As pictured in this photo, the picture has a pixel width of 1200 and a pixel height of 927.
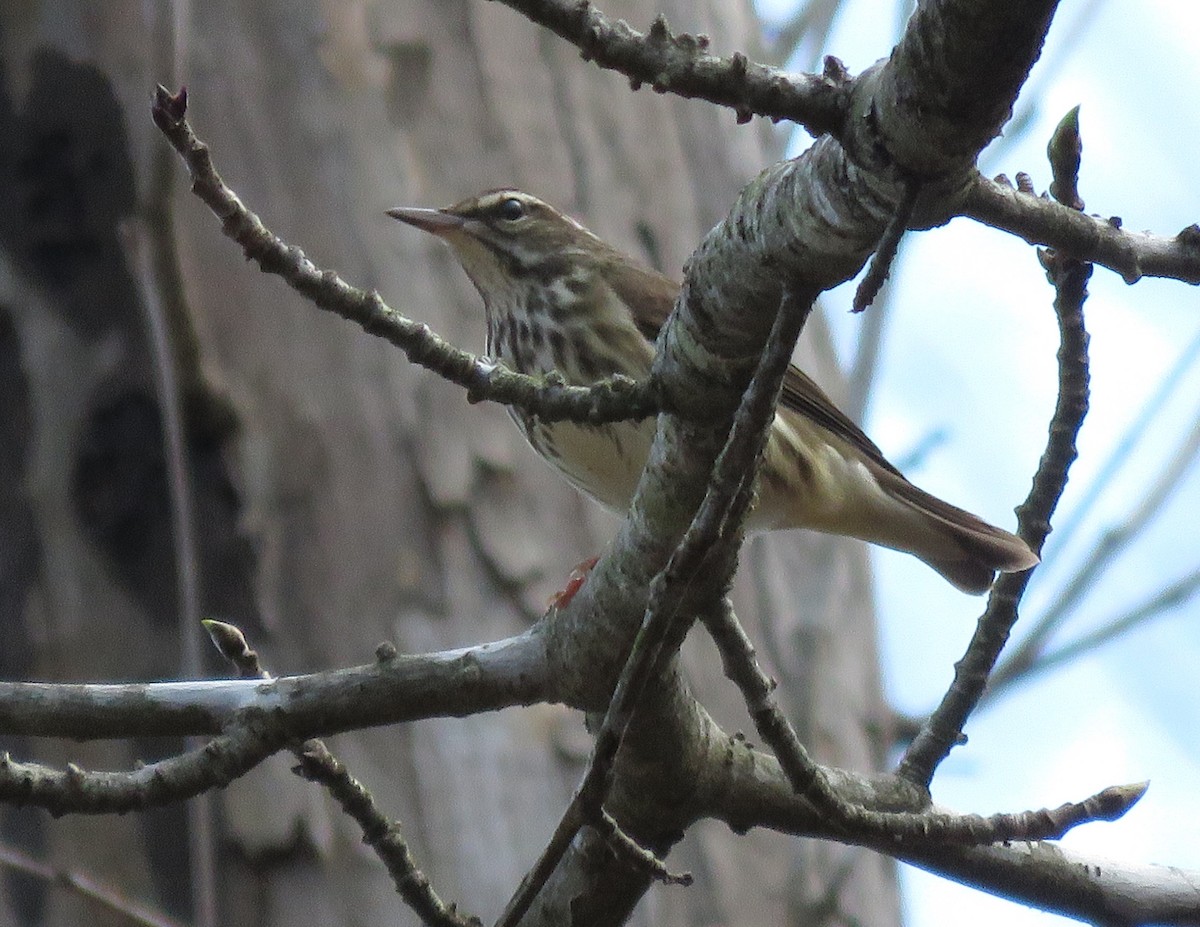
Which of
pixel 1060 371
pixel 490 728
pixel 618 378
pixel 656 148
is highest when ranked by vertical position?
pixel 656 148

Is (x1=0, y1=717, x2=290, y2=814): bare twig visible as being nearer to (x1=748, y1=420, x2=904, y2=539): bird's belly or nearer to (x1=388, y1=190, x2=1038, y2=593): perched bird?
(x1=388, y1=190, x2=1038, y2=593): perched bird

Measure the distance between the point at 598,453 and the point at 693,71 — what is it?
200 cm

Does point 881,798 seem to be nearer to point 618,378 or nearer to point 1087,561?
point 618,378

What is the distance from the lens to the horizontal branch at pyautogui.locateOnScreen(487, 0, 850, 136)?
1725 millimetres

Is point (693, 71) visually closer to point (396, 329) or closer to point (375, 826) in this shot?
point (396, 329)

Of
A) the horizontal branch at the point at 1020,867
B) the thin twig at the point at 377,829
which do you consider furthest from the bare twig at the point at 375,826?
the horizontal branch at the point at 1020,867

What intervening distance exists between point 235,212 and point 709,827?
3.00 m

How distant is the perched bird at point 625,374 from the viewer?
3.83 metres

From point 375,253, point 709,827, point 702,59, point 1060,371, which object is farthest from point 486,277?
→ point 702,59

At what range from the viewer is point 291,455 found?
14.1ft

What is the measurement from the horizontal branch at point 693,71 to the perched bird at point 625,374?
1900 millimetres

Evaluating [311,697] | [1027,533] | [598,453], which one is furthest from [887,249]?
[598,453]

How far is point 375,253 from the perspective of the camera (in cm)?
452

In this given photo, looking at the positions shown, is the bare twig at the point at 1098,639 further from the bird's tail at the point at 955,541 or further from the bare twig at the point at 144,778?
the bare twig at the point at 144,778
